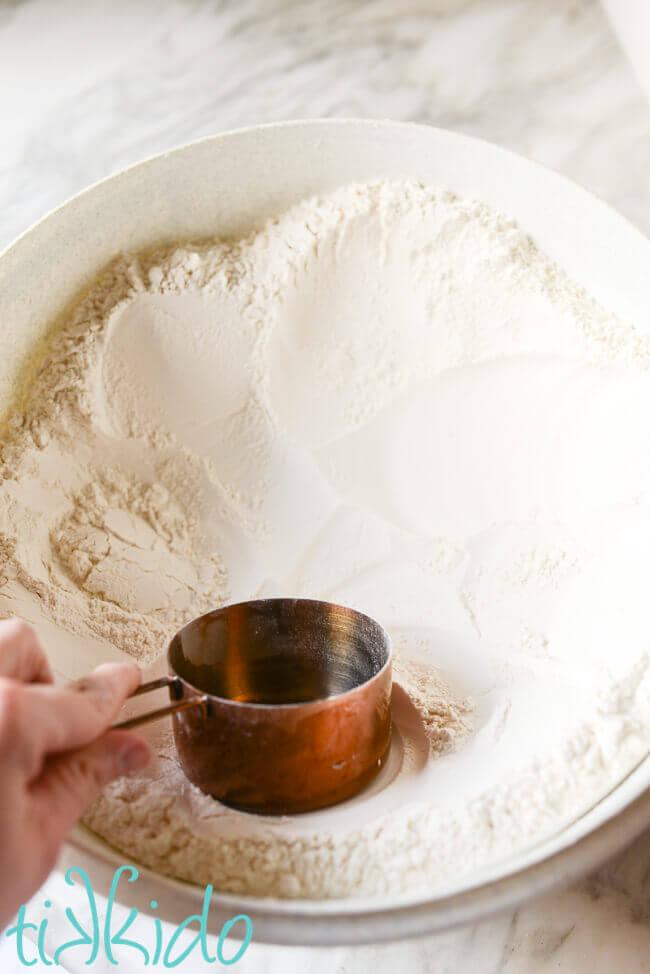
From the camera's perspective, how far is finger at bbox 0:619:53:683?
382 millimetres

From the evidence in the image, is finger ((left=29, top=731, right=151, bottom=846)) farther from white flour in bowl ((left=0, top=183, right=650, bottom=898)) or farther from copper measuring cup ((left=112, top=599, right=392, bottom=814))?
white flour in bowl ((left=0, top=183, right=650, bottom=898))

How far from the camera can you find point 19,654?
15.3 inches

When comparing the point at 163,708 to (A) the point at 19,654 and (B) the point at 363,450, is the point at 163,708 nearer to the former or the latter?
(A) the point at 19,654

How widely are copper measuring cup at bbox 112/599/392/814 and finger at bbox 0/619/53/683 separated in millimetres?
52

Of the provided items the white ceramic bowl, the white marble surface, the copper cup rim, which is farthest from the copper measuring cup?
the white marble surface

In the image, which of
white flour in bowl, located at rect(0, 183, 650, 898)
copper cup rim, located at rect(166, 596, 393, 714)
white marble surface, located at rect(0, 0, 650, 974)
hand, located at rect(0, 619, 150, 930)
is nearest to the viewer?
hand, located at rect(0, 619, 150, 930)

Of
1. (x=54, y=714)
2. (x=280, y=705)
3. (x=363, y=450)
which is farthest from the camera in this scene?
(x=363, y=450)

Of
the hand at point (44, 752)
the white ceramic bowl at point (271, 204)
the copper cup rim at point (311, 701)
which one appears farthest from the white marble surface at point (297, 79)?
the hand at point (44, 752)

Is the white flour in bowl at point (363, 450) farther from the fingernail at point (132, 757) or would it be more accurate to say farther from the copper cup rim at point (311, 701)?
the fingernail at point (132, 757)

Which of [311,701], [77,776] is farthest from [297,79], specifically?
[77,776]

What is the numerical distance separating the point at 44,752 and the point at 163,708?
0.08m

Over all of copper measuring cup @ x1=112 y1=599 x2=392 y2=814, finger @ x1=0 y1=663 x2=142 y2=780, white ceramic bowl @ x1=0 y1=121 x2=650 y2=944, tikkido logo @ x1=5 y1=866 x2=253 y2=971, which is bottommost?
tikkido logo @ x1=5 y1=866 x2=253 y2=971

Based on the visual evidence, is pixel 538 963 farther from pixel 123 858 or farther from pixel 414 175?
A: pixel 414 175

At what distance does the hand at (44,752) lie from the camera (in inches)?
13.2
